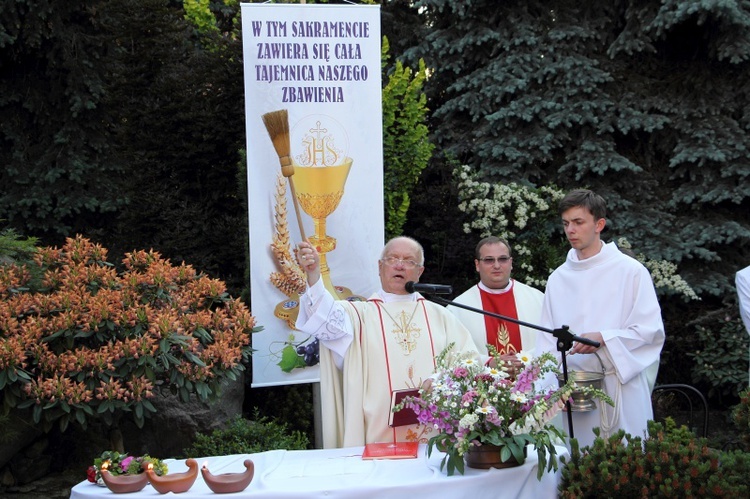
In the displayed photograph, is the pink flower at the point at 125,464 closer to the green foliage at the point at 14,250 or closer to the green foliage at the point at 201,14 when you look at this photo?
the green foliage at the point at 14,250

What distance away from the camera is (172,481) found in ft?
12.3

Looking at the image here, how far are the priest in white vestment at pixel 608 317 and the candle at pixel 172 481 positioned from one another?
224 cm

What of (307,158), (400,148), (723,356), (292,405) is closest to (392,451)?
(307,158)

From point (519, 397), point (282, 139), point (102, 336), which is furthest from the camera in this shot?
point (282, 139)

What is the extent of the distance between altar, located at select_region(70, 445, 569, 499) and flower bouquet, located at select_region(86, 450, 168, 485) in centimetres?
6

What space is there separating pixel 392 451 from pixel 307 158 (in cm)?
267

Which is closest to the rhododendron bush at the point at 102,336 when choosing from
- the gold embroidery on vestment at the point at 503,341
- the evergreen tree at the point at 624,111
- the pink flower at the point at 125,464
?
the pink flower at the point at 125,464

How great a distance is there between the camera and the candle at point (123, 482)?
12.4 ft

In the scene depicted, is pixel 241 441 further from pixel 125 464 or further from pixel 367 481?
pixel 367 481

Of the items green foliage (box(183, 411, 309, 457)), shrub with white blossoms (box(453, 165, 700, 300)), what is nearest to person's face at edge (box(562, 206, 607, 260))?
green foliage (box(183, 411, 309, 457))

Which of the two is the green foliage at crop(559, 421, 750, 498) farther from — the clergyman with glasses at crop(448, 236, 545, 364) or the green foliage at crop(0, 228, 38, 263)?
the green foliage at crop(0, 228, 38, 263)

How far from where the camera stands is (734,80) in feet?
30.7

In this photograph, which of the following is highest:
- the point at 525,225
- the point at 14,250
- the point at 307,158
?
the point at 307,158

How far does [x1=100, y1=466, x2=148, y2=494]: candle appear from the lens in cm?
377
